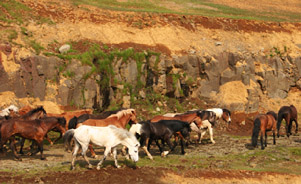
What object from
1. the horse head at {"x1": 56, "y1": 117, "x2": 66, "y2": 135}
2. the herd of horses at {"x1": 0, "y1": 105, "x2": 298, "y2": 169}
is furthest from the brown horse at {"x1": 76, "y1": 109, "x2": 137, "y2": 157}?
the horse head at {"x1": 56, "y1": 117, "x2": 66, "y2": 135}

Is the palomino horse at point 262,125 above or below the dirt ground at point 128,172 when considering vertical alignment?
above

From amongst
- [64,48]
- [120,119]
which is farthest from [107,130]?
[64,48]

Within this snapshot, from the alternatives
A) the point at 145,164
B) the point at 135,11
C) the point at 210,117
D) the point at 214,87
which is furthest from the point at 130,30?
the point at 145,164

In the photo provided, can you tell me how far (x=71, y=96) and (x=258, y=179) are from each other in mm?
14182

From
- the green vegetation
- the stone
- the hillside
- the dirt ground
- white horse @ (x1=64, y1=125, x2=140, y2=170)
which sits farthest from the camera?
the green vegetation

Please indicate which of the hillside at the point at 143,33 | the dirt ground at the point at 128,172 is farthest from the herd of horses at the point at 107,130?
the hillside at the point at 143,33

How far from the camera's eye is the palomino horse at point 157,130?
16.3m

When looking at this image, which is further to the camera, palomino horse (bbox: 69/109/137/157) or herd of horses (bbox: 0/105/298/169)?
palomino horse (bbox: 69/109/137/157)

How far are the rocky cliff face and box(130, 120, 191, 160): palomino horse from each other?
9332 mm

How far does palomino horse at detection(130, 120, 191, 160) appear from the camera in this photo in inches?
641

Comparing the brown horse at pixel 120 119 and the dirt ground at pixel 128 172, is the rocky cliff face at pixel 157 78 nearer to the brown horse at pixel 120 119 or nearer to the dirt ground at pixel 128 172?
the dirt ground at pixel 128 172

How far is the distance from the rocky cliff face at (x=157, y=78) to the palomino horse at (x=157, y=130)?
9332 millimetres

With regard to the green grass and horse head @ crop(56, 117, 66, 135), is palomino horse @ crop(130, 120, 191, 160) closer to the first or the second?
horse head @ crop(56, 117, 66, 135)

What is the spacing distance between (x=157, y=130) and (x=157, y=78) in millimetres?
12742
